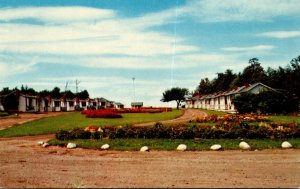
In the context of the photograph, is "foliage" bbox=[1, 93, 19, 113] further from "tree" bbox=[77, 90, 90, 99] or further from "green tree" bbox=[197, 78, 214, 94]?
"green tree" bbox=[197, 78, 214, 94]

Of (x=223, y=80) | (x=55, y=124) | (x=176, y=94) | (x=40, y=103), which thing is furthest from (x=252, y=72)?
(x=55, y=124)

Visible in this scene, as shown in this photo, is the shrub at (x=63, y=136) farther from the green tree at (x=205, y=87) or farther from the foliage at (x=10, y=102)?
the green tree at (x=205, y=87)

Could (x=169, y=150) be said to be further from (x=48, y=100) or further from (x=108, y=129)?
(x=48, y=100)

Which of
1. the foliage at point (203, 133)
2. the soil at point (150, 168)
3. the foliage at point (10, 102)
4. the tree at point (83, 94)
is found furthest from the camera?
the tree at point (83, 94)

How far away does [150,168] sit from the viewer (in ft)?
34.9

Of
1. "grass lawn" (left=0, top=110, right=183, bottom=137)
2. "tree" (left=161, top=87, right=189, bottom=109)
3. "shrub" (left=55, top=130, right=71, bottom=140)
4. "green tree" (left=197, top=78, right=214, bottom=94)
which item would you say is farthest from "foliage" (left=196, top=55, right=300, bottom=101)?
"shrub" (left=55, top=130, right=71, bottom=140)

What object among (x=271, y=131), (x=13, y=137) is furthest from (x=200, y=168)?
(x=13, y=137)

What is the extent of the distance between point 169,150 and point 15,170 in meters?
6.13

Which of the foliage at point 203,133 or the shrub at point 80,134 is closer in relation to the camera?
the foliage at point 203,133

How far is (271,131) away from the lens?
17.8 meters

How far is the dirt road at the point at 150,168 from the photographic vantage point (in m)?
8.67

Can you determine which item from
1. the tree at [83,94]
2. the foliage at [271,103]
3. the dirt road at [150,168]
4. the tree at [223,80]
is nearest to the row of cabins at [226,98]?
the foliage at [271,103]

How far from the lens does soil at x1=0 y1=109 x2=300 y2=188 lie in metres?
8.65

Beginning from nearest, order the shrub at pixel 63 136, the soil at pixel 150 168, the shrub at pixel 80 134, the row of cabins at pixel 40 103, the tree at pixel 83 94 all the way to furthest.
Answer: the soil at pixel 150 168 < the shrub at pixel 63 136 < the shrub at pixel 80 134 < the row of cabins at pixel 40 103 < the tree at pixel 83 94
